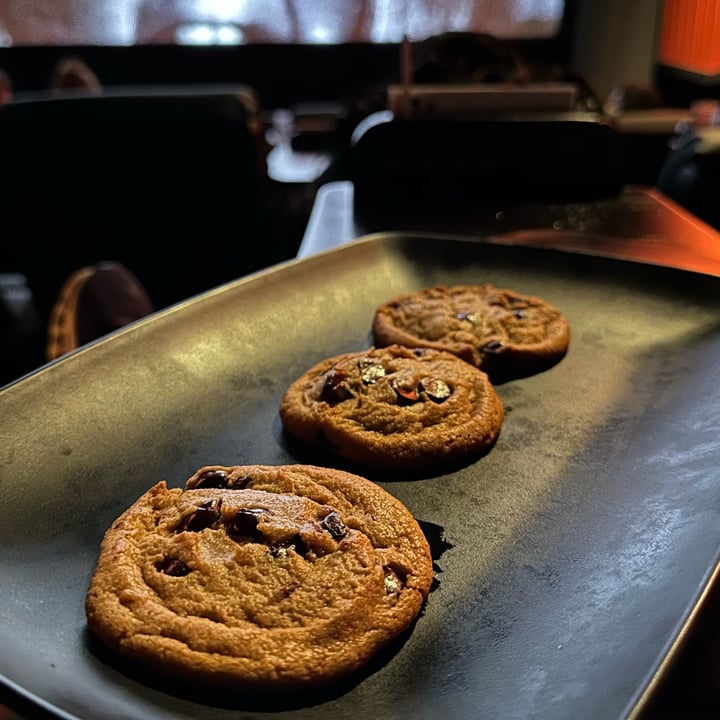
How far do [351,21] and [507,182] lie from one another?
653cm

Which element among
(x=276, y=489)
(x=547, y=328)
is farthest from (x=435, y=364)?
(x=276, y=489)

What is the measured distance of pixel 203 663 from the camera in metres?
0.72

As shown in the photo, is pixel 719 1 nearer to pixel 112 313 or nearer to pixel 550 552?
pixel 112 313

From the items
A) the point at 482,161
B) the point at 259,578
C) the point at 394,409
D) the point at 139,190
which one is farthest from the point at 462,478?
the point at 139,190

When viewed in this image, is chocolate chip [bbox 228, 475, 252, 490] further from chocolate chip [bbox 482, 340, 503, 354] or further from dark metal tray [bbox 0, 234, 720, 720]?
chocolate chip [bbox 482, 340, 503, 354]

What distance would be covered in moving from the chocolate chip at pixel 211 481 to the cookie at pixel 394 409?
7.3 inches

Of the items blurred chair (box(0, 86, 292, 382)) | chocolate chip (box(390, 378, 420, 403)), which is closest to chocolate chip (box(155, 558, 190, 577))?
chocolate chip (box(390, 378, 420, 403))

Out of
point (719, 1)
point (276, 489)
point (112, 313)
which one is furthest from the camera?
point (719, 1)

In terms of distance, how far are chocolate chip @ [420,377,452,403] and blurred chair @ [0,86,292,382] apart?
2.50 metres

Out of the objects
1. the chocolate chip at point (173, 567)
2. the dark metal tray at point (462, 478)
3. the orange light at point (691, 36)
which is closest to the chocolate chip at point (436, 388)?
A: the dark metal tray at point (462, 478)

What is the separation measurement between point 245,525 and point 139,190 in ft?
9.82

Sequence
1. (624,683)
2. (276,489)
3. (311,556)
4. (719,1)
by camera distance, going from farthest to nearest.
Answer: (719,1) → (276,489) → (311,556) → (624,683)

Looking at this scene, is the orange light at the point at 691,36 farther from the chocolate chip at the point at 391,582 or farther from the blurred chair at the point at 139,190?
the chocolate chip at the point at 391,582

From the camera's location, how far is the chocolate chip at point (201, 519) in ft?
2.97
